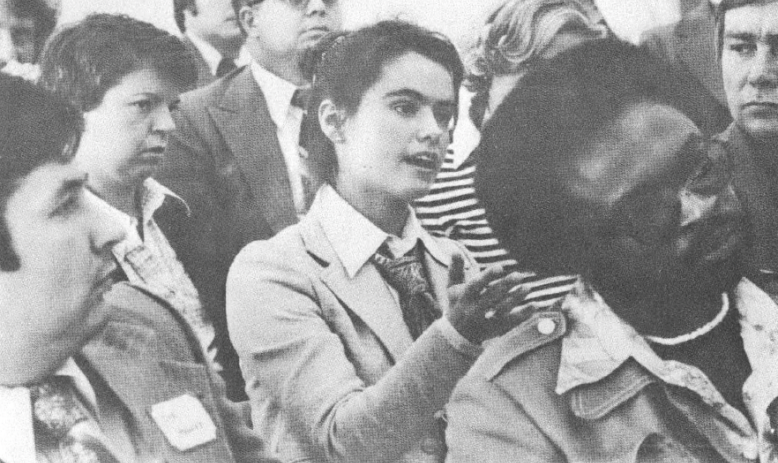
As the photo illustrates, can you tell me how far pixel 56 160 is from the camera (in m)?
3.52

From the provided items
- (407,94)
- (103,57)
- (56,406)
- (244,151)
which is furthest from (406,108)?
(56,406)

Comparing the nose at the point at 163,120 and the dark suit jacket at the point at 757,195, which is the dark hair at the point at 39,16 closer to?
the nose at the point at 163,120

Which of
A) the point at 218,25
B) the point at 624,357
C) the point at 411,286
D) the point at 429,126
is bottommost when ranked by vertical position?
the point at 624,357

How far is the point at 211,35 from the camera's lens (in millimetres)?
3674

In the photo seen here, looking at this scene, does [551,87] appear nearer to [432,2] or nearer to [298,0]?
[432,2]

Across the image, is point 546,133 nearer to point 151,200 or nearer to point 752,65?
point 752,65

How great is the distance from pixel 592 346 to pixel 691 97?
3.10ft

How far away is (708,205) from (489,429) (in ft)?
3.52

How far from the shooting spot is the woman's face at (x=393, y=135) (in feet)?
11.7

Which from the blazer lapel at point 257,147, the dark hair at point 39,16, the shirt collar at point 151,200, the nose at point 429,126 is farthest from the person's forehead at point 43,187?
the nose at point 429,126

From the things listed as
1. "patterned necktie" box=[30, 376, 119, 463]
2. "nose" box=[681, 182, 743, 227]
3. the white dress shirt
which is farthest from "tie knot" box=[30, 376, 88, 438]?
"nose" box=[681, 182, 743, 227]

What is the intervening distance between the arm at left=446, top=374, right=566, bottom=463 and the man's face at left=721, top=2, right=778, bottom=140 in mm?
1313

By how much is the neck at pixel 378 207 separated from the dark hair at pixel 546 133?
0.29 metres

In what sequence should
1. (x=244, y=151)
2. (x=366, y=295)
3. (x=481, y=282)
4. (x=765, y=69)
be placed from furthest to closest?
(x=765, y=69)
(x=244, y=151)
(x=366, y=295)
(x=481, y=282)
